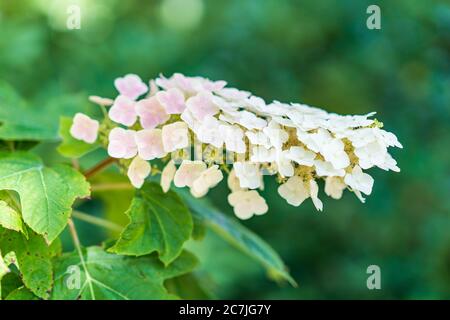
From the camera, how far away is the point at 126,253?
1194 mm

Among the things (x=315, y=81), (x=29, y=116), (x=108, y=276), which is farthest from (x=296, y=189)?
(x=315, y=81)

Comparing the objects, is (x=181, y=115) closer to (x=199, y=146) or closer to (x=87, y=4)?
(x=199, y=146)

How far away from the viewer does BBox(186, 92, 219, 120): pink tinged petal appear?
117 cm

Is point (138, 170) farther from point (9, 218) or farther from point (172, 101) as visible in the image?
point (9, 218)

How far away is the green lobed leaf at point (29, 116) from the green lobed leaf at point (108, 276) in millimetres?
276

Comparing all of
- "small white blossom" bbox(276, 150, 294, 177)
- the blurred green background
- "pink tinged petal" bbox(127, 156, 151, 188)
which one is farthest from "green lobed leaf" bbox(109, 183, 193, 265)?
the blurred green background

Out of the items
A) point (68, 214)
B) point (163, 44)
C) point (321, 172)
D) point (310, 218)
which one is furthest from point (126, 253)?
point (163, 44)

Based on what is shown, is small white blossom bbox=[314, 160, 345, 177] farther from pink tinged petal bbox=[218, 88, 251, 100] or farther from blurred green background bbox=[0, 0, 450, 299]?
blurred green background bbox=[0, 0, 450, 299]

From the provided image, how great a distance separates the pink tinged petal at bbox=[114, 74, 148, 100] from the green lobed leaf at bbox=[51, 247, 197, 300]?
11.3 inches

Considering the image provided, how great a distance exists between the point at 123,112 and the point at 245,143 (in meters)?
0.24

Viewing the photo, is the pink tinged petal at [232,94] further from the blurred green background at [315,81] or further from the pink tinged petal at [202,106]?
the blurred green background at [315,81]

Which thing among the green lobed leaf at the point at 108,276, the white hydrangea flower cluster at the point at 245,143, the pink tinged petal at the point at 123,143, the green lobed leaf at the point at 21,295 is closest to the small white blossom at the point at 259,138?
the white hydrangea flower cluster at the point at 245,143

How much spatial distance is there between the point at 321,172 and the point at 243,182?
127 millimetres

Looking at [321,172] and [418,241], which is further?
[418,241]
